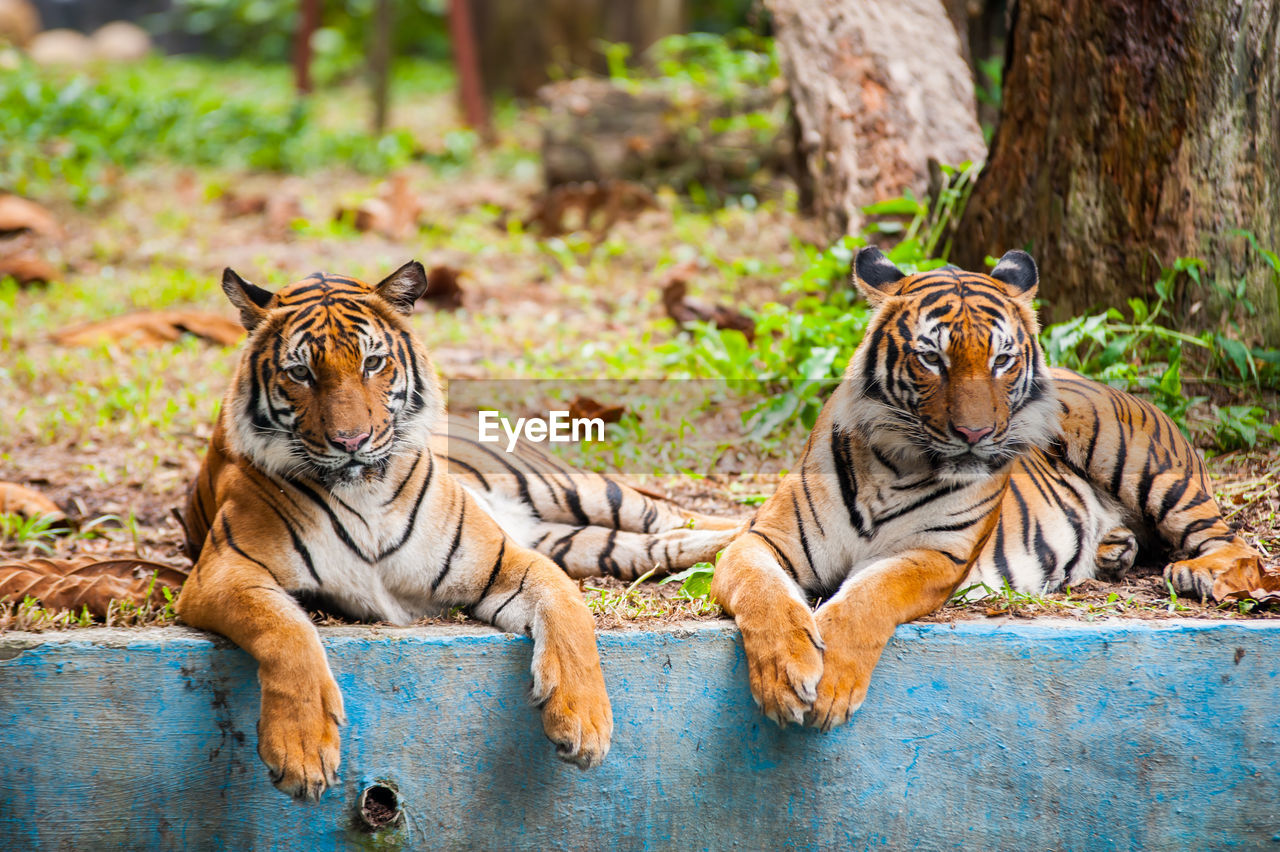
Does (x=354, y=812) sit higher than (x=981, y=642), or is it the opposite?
(x=981, y=642)

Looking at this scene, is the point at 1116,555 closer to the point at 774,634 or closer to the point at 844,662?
the point at 844,662

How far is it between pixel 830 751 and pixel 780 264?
4539 mm

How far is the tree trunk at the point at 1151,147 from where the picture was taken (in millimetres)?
4191

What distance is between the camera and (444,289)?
6852mm

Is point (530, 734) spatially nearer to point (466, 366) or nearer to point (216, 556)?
point (216, 556)

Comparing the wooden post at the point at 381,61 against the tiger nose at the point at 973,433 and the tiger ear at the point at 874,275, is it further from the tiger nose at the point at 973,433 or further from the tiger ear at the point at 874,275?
the tiger nose at the point at 973,433

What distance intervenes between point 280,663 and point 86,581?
3.52 ft

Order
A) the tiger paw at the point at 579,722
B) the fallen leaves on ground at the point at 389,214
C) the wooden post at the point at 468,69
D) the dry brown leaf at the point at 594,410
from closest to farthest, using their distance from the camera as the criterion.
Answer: the tiger paw at the point at 579,722
the dry brown leaf at the point at 594,410
the fallen leaves on ground at the point at 389,214
the wooden post at the point at 468,69

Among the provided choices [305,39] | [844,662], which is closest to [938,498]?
[844,662]

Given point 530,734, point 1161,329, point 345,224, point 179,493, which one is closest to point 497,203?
point 345,224

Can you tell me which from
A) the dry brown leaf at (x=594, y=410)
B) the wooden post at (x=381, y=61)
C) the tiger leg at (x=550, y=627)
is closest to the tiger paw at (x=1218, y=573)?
the tiger leg at (x=550, y=627)

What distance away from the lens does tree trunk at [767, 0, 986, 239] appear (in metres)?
5.82

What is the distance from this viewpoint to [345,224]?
8539mm

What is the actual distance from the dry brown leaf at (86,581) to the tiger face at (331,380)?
69cm
